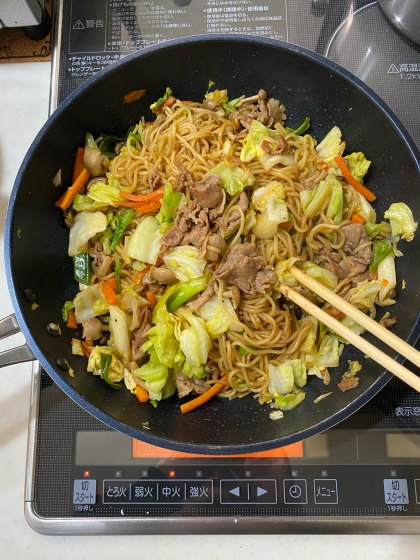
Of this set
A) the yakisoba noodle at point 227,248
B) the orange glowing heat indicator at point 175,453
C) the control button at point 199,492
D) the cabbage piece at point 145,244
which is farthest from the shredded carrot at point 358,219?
the control button at point 199,492

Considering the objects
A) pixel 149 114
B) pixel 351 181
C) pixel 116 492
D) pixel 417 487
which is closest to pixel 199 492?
pixel 116 492

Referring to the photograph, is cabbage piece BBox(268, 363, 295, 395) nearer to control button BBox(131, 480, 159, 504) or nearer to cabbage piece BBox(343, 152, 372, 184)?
control button BBox(131, 480, 159, 504)

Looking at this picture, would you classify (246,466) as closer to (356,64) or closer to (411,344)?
(411,344)

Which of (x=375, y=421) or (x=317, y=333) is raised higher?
(x=317, y=333)

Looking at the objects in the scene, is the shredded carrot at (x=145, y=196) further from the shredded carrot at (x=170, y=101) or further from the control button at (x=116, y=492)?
the control button at (x=116, y=492)

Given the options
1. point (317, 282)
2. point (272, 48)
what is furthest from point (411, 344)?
point (272, 48)

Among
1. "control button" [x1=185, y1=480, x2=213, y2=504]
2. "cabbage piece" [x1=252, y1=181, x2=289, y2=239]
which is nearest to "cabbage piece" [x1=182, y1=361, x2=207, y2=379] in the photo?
"control button" [x1=185, y1=480, x2=213, y2=504]

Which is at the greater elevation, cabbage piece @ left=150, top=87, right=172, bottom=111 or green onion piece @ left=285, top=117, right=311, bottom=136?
Result: cabbage piece @ left=150, top=87, right=172, bottom=111
